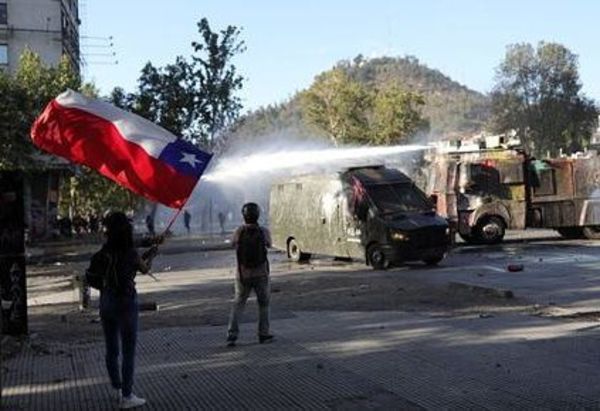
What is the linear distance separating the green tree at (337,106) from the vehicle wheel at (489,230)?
49.4 metres

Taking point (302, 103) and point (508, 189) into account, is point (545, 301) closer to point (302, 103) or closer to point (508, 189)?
point (508, 189)

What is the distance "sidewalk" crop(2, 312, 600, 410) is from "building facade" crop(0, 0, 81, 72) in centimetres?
5936

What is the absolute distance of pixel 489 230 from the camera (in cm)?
2555

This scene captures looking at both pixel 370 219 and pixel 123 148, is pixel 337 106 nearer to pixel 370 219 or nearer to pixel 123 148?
pixel 370 219

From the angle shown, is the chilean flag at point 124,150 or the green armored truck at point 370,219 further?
the green armored truck at point 370,219

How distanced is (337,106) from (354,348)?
67.2m

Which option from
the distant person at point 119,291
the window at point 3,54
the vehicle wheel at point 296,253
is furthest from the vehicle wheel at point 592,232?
the window at point 3,54

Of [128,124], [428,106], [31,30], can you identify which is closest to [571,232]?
[128,124]

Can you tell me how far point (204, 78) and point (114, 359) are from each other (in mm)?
35749

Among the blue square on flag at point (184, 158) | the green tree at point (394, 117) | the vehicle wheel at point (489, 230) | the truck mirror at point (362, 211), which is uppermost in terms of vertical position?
the green tree at point (394, 117)

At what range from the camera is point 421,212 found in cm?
2042

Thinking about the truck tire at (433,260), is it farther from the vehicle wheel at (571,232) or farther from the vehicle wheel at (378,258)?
the vehicle wheel at (571,232)

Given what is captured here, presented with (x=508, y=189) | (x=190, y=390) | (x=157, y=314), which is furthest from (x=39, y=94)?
(x=190, y=390)

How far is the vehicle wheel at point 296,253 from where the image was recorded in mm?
24203
